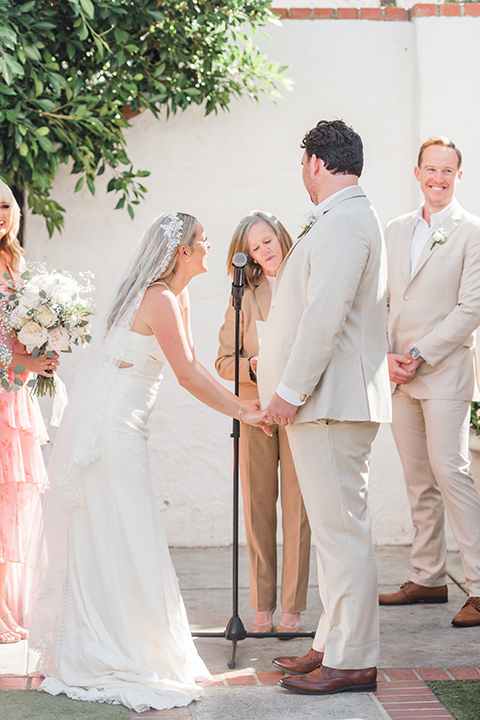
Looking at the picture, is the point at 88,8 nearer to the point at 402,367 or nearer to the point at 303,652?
the point at 402,367

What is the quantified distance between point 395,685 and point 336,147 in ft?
6.88

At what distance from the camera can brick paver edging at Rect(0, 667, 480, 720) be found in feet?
10.4

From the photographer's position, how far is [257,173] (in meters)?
5.79

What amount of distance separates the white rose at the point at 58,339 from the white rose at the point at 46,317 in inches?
1.6

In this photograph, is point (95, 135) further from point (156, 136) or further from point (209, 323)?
point (209, 323)

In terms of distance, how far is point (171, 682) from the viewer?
3340 mm

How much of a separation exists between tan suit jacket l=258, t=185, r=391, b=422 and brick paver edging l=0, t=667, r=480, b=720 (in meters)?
1.05

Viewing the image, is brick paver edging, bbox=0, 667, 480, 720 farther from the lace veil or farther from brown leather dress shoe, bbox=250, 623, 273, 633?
brown leather dress shoe, bbox=250, 623, 273, 633

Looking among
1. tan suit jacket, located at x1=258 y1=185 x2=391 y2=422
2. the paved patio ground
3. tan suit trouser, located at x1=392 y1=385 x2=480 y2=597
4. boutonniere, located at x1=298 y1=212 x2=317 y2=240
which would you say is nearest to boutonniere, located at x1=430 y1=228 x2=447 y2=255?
tan suit trouser, located at x1=392 y1=385 x2=480 y2=597

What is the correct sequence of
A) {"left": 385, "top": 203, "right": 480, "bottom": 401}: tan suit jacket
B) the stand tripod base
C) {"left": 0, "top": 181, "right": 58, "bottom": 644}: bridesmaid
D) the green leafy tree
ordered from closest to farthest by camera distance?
the stand tripod base → {"left": 0, "top": 181, "right": 58, "bottom": 644}: bridesmaid → {"left": 385, "top": 203, "right": 480, "bottom": 401}: tan suit jacket → the green leafy tree

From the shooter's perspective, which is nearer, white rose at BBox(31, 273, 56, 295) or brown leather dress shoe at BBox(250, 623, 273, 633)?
white rose at BBox(31, 273, 56, 295)

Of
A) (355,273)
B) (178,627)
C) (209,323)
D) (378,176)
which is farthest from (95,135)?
(178,627)

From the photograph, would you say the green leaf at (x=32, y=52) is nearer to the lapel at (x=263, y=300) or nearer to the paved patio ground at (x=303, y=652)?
the lapel at (x=263, y=300)

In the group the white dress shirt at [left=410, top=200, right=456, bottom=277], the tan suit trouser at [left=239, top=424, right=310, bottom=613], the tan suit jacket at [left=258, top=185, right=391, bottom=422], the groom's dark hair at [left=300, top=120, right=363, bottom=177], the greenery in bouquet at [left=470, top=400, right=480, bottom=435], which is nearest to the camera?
the tan suit jacket at [left=258, top=185, right=391, bottom=422]
